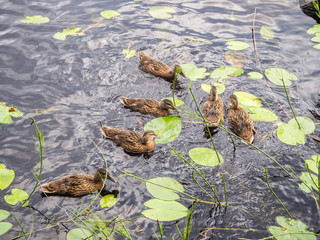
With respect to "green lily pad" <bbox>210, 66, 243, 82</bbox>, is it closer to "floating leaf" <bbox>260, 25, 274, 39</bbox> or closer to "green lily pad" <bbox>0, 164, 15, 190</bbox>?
"floating leaf" <bbox>260, 25, 274, 39</bbox>

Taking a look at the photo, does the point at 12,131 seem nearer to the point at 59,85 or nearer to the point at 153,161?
the point at 59,85

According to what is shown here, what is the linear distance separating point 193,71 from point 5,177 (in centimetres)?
361

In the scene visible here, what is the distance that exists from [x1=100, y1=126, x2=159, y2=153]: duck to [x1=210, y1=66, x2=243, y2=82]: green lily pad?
193cm

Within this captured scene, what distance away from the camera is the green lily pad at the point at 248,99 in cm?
562

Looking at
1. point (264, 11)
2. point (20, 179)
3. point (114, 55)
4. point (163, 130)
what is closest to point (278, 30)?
point (264, 11)

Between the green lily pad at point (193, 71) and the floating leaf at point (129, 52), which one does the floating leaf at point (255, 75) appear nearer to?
the green lily pad at point (193, 71)

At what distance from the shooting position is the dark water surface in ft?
13.6

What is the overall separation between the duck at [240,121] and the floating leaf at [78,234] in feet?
8.35

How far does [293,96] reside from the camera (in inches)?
230

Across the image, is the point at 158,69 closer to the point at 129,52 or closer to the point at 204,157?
the point at 129,52

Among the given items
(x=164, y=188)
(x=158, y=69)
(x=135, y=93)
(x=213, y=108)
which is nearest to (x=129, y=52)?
(x=158, y=69)

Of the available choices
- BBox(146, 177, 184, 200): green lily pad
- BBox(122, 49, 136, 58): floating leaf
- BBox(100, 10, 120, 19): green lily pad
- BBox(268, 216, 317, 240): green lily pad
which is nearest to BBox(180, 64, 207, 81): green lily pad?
BBox(122, 49, 136, 58): floating leaf

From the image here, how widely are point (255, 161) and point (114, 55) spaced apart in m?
3.54

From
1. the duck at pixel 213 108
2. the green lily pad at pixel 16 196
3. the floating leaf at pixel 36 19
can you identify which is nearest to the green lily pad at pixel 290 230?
the duck at pixel 213 108
